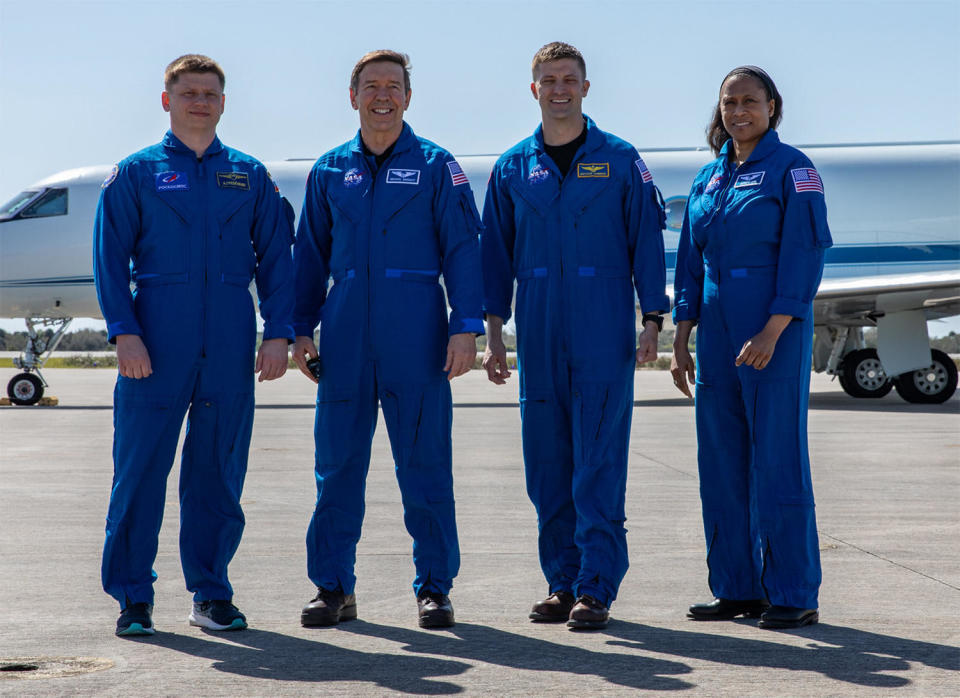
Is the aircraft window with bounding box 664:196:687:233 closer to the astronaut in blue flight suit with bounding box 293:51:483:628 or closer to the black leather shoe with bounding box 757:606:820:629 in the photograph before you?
the astronaut in blue flight suit with bounding box 293:51:483:628

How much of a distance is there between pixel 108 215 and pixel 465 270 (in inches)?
53.9

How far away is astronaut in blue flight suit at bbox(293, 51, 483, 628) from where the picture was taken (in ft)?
13.5

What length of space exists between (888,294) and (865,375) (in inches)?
113

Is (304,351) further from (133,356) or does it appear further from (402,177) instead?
(402,177)

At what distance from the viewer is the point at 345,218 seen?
4219mm

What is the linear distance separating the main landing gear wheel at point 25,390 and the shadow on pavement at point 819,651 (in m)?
14.7

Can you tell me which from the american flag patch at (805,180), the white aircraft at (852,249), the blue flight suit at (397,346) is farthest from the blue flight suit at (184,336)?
the white aircraft at (852,249)

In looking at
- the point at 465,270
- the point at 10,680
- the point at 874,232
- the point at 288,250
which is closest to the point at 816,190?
the point at 465,270

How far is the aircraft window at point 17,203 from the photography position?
16.2 m

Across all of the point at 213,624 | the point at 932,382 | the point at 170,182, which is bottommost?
the point at 213,624

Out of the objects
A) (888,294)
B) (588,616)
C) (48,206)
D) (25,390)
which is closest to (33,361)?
(25,390)

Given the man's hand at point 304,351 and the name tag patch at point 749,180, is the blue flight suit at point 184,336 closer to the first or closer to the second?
the man's hand at point 304,351

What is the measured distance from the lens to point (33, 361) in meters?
16.4

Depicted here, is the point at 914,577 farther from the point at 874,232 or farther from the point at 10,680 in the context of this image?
the point at 874,232
